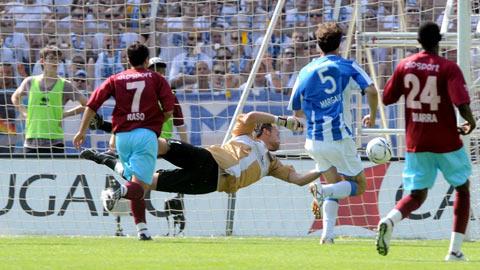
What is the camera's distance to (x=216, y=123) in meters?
17.4

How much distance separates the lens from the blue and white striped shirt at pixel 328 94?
1229 cm

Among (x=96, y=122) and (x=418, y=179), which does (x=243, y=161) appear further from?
(x=418, y=179)

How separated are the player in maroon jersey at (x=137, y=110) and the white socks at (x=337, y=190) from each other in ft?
6.42

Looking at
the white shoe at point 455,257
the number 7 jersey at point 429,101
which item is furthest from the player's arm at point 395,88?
the white shoe at point 455,257

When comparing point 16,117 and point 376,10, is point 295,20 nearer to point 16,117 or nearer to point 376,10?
point 376,10

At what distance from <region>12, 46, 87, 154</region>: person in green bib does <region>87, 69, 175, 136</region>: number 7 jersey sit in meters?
3.29

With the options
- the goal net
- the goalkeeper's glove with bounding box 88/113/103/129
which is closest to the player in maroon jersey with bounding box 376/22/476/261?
the goal net

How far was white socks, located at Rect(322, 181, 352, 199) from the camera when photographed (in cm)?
1228

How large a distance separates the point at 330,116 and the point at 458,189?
2518mm

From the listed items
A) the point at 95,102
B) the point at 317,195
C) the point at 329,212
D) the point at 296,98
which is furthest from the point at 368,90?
the point at 95,102

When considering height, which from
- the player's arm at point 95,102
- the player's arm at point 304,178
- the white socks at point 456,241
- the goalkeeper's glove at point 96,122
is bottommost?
the player's arm at point 304,178

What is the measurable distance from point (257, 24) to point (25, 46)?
354 cm

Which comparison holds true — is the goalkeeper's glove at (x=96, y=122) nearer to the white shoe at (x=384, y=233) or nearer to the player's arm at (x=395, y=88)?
the player's arm at (x=395, y=88)

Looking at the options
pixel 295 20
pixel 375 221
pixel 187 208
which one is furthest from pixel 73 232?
pixel 295 20
